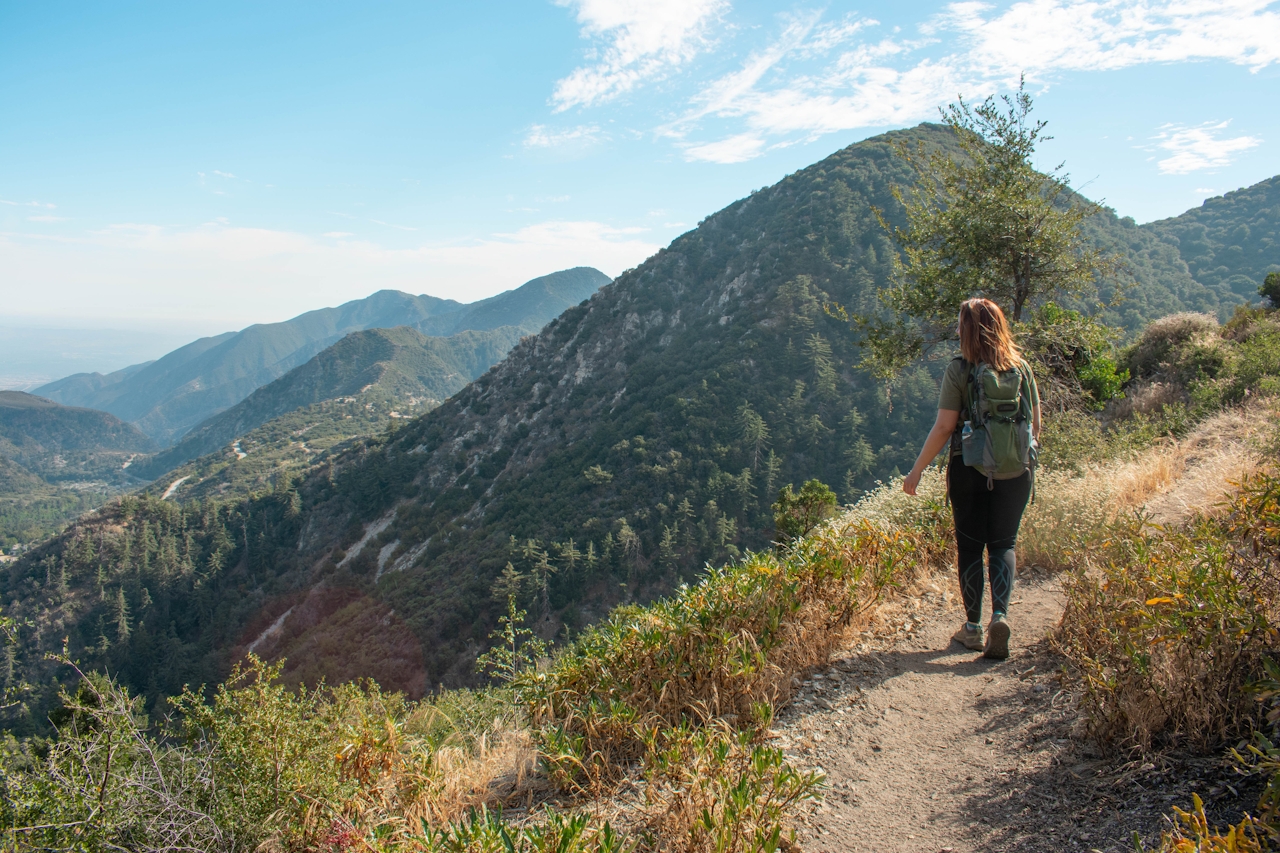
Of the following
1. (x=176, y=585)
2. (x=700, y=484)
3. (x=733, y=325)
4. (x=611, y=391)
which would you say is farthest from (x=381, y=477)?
(x=733, y=325)

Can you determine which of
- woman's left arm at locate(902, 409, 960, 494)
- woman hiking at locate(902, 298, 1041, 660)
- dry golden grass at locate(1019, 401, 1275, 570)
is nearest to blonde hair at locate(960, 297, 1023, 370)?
woman hiking at locate(902, 298, 1041, 660)

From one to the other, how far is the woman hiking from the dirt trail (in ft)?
1.18

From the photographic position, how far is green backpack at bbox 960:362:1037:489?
292 cm

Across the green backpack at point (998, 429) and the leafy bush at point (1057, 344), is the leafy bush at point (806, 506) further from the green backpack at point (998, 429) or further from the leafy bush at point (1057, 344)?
the green backpack at point (998, 429)

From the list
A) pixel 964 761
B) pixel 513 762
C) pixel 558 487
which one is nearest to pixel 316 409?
pixel 558 487

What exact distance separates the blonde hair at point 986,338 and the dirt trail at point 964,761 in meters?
1.11

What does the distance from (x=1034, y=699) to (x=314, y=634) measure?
50.0m

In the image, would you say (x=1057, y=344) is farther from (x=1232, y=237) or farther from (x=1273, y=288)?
(x=1232, y=237)

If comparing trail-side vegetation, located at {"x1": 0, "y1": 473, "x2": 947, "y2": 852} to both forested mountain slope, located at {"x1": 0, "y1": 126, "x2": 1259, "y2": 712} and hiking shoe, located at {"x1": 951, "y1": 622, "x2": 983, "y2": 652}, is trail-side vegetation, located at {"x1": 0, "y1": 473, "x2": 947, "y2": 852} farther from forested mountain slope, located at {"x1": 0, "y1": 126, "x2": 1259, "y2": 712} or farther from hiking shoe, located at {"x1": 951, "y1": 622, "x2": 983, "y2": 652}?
forested mountain slope, located at {"x1": 0, "y1": 126, "x2": 1259, "y2": 712}

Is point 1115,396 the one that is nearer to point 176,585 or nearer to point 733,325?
point 733,325

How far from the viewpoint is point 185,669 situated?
4644 cm

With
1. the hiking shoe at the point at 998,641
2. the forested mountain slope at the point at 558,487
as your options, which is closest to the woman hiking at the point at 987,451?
the hiking shoe at the point at 998,641

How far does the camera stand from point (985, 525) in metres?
3.14

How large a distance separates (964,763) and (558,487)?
52222 mm
